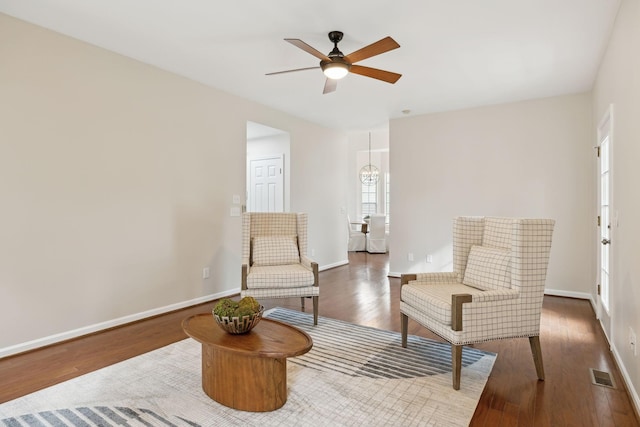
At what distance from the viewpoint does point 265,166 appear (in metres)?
5.88

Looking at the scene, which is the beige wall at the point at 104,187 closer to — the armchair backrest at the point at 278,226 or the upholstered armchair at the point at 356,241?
the armchair backrest at the point at 278,226

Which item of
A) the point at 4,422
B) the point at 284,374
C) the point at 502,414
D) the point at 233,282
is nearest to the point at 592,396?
the point at 502,414

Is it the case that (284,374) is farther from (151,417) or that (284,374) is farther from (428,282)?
(428,282)

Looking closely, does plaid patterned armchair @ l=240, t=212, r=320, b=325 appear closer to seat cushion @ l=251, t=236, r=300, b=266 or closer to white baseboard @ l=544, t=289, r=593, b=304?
seat cushion @ l=251, t=236, r=300, b=266

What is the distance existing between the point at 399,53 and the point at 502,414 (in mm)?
2894

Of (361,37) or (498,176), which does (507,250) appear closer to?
(361,37)

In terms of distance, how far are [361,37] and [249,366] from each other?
103 inches

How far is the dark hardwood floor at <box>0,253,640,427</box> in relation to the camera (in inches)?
77.4

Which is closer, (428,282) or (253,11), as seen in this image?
(253,11)

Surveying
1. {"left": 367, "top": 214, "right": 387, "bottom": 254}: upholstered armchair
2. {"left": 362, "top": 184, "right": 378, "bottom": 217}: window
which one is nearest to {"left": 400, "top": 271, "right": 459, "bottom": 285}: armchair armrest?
{"left": 367, "top": 214, "right": 387, "bottom": 254}: upholstered armchair

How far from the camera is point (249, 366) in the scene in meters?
1.89

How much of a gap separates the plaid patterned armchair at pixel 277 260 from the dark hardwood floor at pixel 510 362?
21.9 inches

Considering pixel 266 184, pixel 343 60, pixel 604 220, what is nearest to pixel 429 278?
pixel 343 60

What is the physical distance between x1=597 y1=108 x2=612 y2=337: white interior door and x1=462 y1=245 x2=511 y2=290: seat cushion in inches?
48.0
